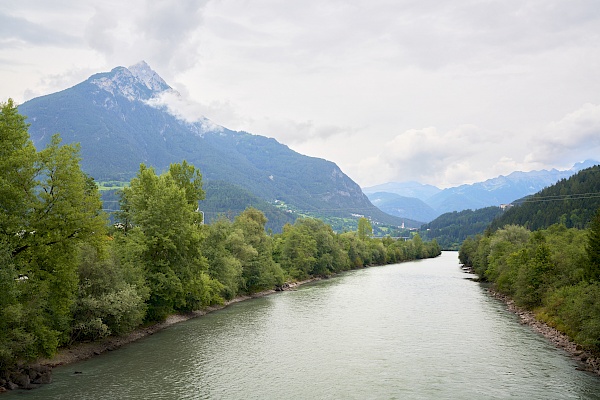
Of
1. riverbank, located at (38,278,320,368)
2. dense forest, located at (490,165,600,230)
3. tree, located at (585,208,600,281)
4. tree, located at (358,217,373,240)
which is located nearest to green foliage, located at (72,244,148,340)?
riverbank, located at (38,278,320,368)

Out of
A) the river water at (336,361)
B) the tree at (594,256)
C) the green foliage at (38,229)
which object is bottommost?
the river water at (336,361)

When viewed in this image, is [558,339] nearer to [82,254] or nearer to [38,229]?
[82,254]

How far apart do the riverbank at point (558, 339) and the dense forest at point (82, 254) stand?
1477 inches

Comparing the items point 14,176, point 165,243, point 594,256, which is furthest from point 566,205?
point 14,176

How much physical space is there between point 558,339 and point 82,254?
44.3 metres

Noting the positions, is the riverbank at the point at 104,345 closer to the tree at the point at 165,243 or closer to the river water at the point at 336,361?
the river water at the point at 336,361

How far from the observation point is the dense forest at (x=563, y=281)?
3866 centimetres

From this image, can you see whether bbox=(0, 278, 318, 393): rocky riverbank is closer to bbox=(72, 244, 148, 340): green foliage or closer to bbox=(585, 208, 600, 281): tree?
bbox=(72, 244, 148, 340): green foliage

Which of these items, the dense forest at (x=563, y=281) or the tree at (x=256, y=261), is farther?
the tree at (x=256, y=261)

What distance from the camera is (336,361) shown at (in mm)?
39344

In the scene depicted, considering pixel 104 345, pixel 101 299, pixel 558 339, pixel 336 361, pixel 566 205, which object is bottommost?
pixel 558 339

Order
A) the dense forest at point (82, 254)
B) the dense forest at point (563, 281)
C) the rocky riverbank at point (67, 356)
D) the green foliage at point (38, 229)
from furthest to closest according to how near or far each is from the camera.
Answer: the dense forest at point (563, 281)
the dense forest at point (82, 254)
the green foliage at point (38, 229)
the rocky riverbank at point (67, 356)

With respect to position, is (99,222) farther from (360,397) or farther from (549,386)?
(549,386)

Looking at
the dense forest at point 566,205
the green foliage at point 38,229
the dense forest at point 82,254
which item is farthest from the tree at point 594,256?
the dense forest at point 566,205
